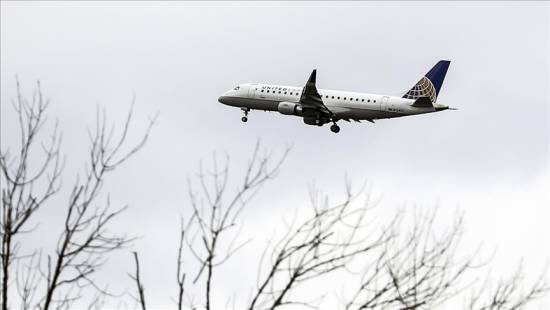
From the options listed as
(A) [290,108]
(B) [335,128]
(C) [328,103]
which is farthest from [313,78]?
(B) [335,128]

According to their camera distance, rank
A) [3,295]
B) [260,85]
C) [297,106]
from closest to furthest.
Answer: [3,295], [297,106], [260,85]

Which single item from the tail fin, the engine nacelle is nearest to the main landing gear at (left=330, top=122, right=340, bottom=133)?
the engine nacelle

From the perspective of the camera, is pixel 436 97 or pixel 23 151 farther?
pixel 436 97

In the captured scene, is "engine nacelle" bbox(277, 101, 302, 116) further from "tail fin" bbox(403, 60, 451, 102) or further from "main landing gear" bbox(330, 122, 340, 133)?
"tail fin" bbox(403, 60, 451, 102)

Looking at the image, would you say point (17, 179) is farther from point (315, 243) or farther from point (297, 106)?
point (297, 106)

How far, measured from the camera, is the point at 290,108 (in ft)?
241

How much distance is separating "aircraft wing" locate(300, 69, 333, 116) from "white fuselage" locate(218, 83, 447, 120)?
165cm

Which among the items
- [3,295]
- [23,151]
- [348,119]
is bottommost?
[3,295]

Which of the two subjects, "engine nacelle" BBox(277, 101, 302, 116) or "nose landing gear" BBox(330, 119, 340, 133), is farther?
"nose landing gear" BBox(330, 119, 340, 133)

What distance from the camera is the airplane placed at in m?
73.2

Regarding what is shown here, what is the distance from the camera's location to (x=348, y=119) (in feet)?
249

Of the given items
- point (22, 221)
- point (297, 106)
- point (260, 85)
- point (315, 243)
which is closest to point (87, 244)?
point (22, 221)

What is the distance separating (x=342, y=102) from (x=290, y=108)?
13.7ft

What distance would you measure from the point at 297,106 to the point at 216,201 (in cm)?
5881
